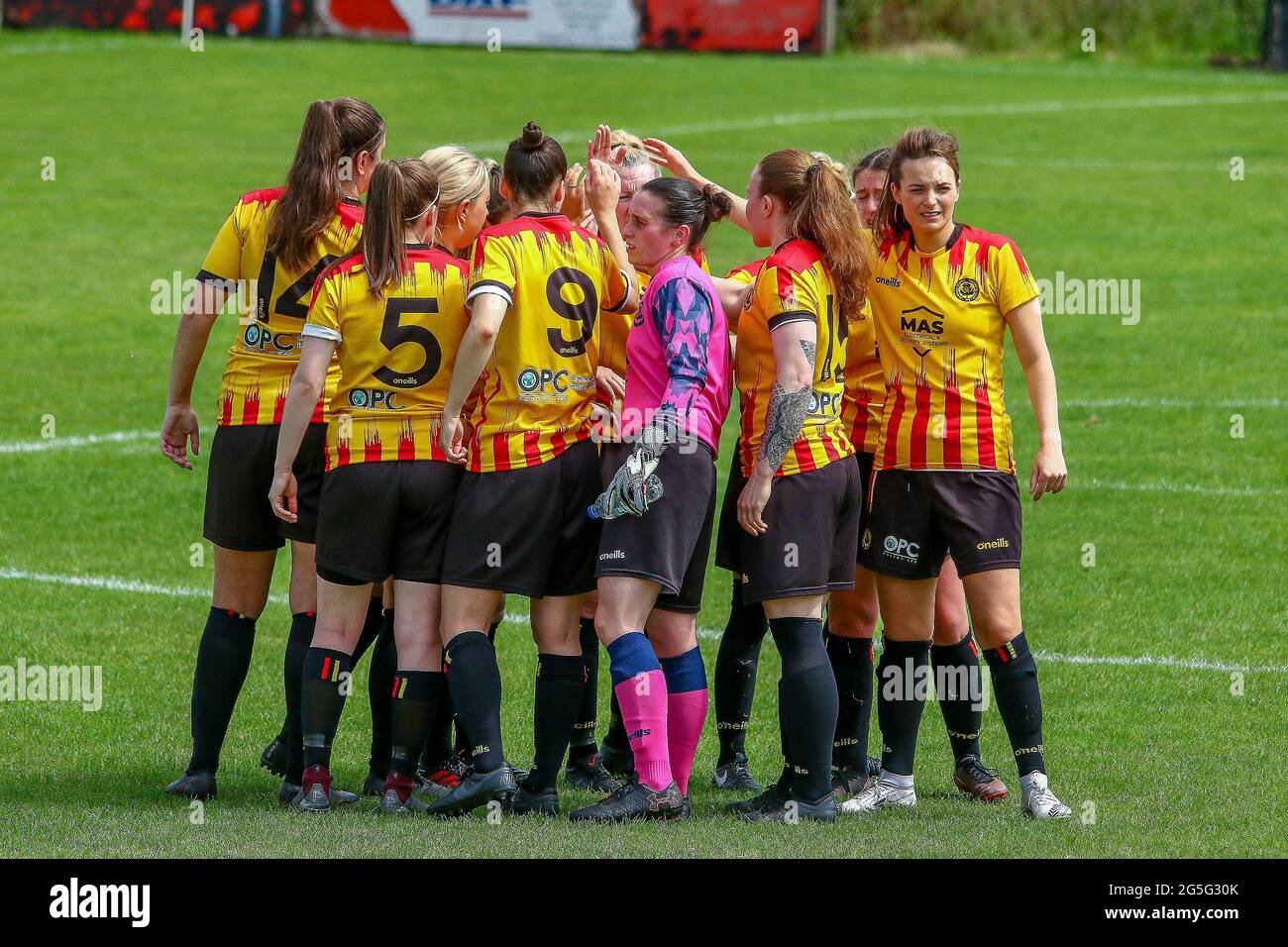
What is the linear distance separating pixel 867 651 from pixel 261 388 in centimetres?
246

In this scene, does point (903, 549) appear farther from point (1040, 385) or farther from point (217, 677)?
point (217, 677)

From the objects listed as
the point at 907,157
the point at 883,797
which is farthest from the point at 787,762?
the point at 907,157

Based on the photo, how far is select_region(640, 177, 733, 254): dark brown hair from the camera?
6.10 metres

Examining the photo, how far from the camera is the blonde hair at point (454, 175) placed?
6.27 meters

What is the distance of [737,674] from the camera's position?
6.86 m

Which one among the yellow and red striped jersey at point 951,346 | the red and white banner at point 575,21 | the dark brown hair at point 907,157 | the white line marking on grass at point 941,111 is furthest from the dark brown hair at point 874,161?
the red and white banner at point 575,21

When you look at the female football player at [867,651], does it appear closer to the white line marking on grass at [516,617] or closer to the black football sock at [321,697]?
the black football sock at [321,697]

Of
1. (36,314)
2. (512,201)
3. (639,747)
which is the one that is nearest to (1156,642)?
(639,747)

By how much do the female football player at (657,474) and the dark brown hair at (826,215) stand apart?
0.31m

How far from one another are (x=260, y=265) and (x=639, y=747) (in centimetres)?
218

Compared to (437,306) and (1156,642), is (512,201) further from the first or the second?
(1156,642)

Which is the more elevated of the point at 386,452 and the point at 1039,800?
the point at 386,452

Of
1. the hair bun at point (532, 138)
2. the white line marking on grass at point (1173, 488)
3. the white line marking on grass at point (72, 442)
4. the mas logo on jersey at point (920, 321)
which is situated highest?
the hair bun at point (532, 138)

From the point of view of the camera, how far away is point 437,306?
602 centimetres
